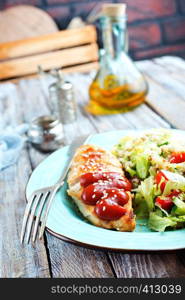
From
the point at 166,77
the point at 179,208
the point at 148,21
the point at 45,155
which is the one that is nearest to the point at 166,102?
the point at 166,77

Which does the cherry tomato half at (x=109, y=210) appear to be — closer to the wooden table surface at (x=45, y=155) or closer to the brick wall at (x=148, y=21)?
the wooden table surface at (x=45, y=155)

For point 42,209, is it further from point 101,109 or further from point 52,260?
point 101,109

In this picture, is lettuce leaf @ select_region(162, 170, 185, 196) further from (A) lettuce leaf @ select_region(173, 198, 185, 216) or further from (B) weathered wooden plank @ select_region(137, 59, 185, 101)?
(B) weathered wooden plank @ select_region(137, 59, 185, 101)

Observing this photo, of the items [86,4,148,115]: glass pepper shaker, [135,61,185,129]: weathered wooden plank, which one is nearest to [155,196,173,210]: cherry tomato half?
[135,61,185,129]: weathered wooden plank

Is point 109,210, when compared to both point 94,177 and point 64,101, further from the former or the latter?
point 64,101

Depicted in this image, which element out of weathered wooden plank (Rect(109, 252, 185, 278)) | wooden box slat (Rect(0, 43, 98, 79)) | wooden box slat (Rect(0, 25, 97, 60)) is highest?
weathered wooden plank (Rect(109, 252, 185, 278))
